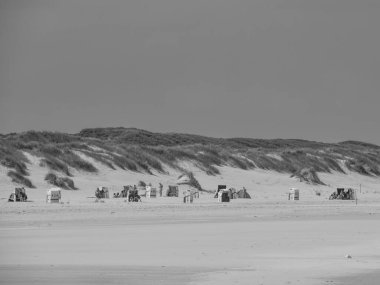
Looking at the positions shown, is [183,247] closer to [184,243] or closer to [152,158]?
[184,243]

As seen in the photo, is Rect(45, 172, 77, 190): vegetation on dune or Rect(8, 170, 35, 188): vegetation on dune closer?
Rect(8, 170, 35, 188): vegetation on dune

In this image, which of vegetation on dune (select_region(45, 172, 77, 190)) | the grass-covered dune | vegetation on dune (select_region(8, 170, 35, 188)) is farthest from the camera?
the grass-covered dune

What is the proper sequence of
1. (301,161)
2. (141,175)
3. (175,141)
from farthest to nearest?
(175,141)
(301,161)
(141,175)

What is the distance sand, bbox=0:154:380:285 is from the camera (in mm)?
12859

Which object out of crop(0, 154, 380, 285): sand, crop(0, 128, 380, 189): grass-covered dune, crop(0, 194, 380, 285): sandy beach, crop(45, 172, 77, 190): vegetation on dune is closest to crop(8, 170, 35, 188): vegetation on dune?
crop(0, 128, 380, 189): grass-covered dune

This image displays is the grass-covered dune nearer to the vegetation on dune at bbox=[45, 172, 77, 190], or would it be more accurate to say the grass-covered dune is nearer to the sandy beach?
the vegetation on dune at bbox=[45, 172, 77, 190]

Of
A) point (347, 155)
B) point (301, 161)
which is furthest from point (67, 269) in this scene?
point (347, 155)

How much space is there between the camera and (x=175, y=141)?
9988cm

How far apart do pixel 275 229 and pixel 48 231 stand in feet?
16.0

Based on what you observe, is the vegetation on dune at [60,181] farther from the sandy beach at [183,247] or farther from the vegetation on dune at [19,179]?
the sandy beach at [183,247]

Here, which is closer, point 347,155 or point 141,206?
point 141,206

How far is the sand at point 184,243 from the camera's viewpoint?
506 inches

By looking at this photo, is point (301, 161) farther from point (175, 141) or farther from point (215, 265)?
point (215, 265)

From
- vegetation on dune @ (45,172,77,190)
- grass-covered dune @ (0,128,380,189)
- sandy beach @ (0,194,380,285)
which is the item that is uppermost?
grass-covered dune @ (0,128,380,189)
